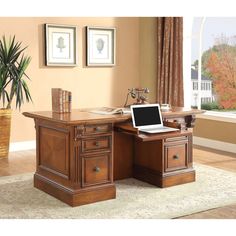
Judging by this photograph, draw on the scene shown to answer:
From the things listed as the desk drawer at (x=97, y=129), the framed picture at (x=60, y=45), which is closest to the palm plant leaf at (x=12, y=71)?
the framed picture at (x=60, y=45)

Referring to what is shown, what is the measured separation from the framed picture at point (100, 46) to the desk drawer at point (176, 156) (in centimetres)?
275

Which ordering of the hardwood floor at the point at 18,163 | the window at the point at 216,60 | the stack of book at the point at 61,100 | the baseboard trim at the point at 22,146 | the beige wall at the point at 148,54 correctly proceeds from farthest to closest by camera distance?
the beige wall at the point at 148,54 < the window at the point at 216,60 < the baseboard trim at the point at 22,146 < the hardwood floor at the point at 18,163 < the stack of book at the point at 61,100

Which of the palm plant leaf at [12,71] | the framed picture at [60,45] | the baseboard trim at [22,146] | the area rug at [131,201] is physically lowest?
the area rug at [131,201]

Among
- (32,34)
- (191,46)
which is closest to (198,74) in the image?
(191,46)

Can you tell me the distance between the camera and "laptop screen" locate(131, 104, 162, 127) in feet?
11.4

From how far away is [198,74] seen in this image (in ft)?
20.3

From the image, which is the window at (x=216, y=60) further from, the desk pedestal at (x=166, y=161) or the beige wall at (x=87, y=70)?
the desk pedestal at (x=166, y=161)

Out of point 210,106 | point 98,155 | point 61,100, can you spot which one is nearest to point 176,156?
point 98,155

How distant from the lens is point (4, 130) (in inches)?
197

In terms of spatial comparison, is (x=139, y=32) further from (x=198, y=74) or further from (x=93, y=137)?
(x=93, y=137)

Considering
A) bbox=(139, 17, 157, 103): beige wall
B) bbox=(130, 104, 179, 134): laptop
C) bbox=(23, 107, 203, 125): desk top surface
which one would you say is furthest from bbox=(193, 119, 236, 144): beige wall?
bbox=(130, 104, 179, 134): laptop

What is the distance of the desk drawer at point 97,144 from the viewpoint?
3.15 m

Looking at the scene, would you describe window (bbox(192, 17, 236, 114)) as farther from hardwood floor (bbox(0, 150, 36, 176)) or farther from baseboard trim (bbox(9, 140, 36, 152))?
hardwood floor (bbox(0, 150, 36, 176))

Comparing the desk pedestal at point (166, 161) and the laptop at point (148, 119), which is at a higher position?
the laptop at point (148, 119)
